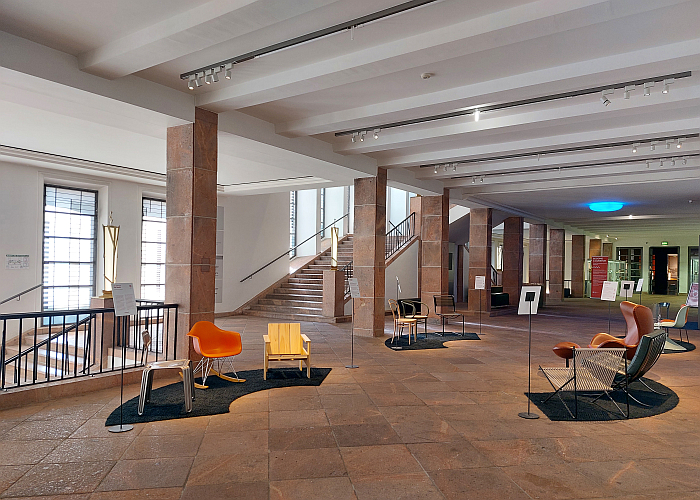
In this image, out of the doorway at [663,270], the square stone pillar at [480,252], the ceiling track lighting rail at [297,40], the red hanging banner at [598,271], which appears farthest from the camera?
the doorway at [663,270]

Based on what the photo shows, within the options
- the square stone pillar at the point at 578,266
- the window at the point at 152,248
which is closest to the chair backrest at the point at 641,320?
the window at the point at 152,248

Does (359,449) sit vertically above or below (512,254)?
below

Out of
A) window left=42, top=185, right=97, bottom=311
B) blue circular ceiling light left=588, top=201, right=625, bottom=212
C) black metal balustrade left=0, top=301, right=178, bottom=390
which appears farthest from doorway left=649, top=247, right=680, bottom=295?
window left=42, top=185, right=97, bottom=311

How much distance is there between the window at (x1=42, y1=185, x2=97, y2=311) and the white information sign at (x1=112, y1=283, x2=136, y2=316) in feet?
20.9

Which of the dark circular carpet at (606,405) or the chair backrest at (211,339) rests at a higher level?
the chair backrest at (211,339)

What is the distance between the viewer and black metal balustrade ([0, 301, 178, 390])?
5246mm

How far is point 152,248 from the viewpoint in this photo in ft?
39.1

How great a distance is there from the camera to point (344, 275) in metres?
12.6

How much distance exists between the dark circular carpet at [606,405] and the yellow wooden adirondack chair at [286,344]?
104 inches

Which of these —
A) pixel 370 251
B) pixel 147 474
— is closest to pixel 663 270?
pixel 370 251

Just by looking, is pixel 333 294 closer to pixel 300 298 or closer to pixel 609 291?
pixel 300 298

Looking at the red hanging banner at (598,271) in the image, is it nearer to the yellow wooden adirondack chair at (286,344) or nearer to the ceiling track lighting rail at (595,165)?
the ceiling track lighting rail at (595,165)

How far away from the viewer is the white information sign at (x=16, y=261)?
915 centimetres

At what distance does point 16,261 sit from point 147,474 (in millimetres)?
7512
